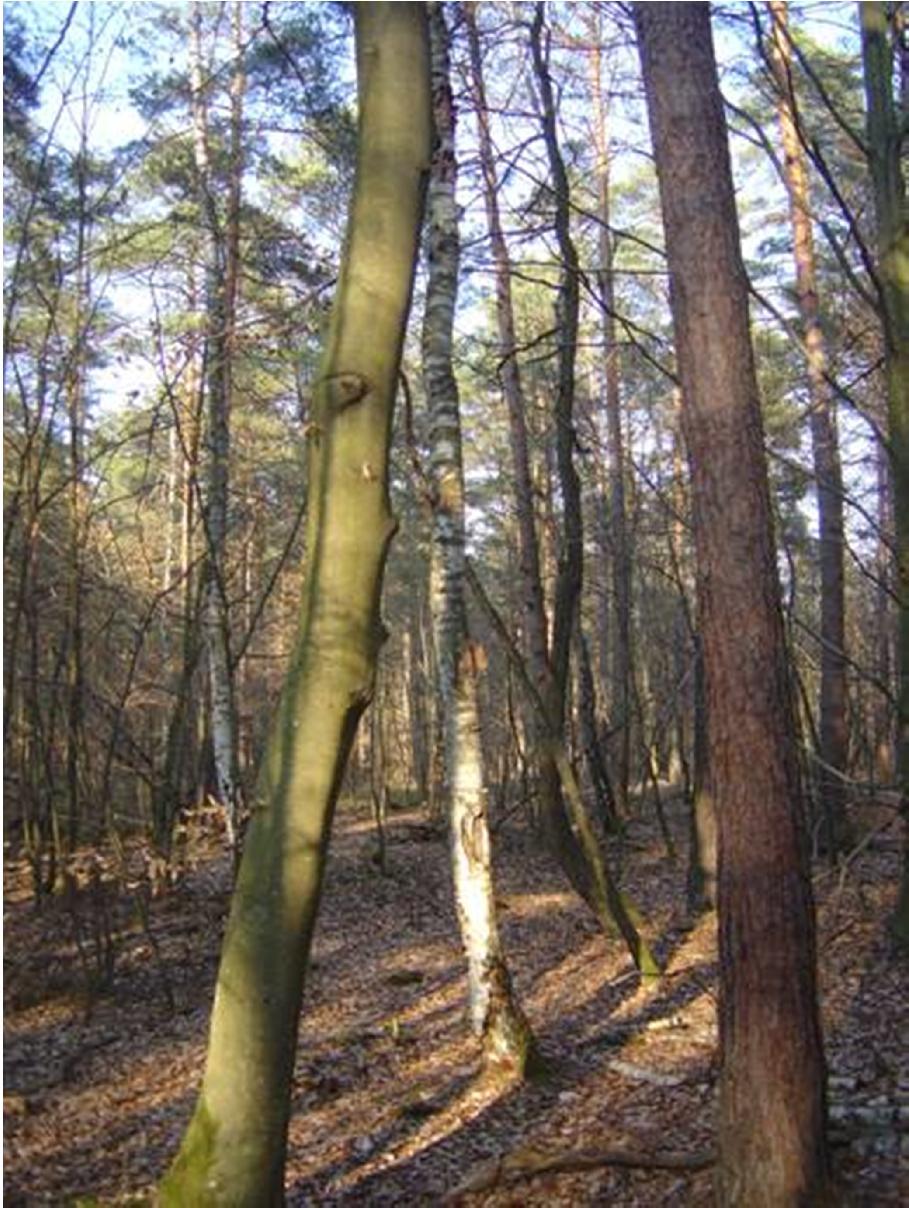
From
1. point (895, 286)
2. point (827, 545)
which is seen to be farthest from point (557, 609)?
point (827, 545)

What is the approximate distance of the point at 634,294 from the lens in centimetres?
2272

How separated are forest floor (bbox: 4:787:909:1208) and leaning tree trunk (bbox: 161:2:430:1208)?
4.81ft

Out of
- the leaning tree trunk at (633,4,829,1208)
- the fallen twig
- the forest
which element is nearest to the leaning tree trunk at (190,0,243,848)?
the forest

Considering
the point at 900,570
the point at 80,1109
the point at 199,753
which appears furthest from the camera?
the point at 199,753

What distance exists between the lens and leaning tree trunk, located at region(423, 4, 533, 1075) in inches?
247

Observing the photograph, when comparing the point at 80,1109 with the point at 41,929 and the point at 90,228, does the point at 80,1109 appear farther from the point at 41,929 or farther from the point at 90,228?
the point at 90,228

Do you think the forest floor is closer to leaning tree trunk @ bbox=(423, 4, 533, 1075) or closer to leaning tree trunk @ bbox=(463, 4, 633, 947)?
leaning tree trunk @ bbox=(423, 4, 533, 1075)

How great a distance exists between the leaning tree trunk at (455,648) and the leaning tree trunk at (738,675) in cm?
218

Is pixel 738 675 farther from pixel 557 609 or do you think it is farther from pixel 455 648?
pixel 557 609

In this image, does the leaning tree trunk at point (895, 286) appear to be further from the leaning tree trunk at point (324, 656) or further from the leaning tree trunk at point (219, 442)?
the leaning tree trunk at point (219, 442)

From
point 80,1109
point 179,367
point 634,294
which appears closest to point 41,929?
point 80,1109

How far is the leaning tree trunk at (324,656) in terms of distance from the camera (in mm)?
3574

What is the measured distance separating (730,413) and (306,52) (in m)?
5.87

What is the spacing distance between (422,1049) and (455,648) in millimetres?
2528
